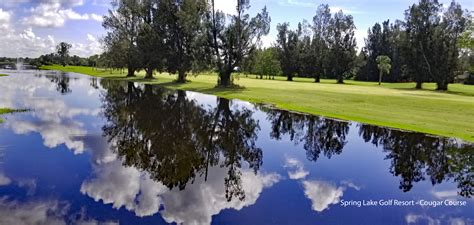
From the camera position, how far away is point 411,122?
96.7ft

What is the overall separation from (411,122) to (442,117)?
5.02 m

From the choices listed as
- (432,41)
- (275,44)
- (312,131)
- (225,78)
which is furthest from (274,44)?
(312,131)

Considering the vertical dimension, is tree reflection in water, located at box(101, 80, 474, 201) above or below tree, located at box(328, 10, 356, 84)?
below

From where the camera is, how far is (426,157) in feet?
61.9

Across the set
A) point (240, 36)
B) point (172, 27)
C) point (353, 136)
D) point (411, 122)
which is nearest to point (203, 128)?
point (353, 136)

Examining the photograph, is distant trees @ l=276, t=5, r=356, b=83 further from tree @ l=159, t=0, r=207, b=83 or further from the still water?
the still water

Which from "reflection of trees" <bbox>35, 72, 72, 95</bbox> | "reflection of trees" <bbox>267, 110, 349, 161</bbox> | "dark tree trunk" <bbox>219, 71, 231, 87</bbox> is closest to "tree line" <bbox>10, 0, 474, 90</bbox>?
"dark tree trunk" <bbox>219, 71, 231, 87</bbox>

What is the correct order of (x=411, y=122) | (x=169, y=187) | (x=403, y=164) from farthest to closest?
(x=411, y=122) → (x=403, y=164) → (x=169, y=187)

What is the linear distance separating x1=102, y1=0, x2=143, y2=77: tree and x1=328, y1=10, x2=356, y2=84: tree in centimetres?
5210

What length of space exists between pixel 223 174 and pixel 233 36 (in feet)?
166

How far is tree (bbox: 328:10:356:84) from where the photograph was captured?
108 metres

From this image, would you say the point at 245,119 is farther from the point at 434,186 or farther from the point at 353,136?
the point at 434,186

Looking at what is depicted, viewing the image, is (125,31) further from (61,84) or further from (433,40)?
(433,40)

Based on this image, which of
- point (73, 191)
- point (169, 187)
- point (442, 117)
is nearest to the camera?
point (73, 191)
